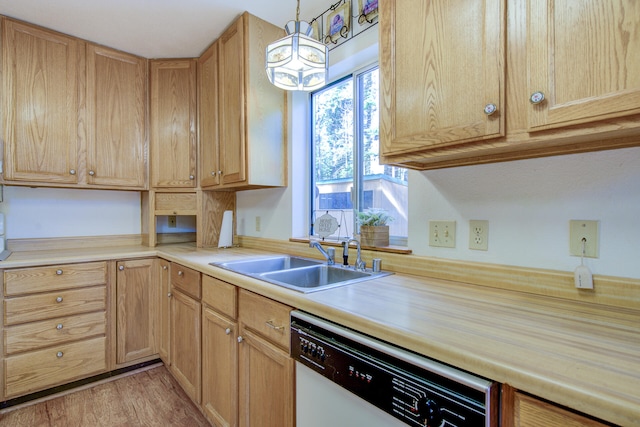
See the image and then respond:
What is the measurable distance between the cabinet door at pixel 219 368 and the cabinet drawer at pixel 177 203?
1.14 metres

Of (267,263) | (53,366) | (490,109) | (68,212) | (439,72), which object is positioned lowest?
(53,366)

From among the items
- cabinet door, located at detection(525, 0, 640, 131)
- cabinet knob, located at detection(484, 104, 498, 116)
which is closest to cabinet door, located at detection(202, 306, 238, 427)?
cabinet knob, located at detection(484, 104, 498, 116)

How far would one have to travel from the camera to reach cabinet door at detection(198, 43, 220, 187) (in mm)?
2277

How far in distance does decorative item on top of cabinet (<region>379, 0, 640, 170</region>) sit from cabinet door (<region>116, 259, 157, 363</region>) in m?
1.96

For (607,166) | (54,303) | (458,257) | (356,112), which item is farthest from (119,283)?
(607,166)

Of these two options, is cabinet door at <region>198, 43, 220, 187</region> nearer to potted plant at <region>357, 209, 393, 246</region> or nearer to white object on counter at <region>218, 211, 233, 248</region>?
white object on counter at <region>218, 211, 233, 248</region>

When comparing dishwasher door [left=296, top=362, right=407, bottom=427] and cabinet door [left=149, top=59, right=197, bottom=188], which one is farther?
cabinet door [left=149, top=59, right=197, bottom=188]

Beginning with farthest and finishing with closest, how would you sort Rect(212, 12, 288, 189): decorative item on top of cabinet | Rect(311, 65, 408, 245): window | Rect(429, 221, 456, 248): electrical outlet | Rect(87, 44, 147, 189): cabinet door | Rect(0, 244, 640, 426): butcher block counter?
Rect(87, 44, 147, 189): cabinet door < Rect(212, 12, 288, 189): decorative item on top of cabinet < Rect(311, 65, 408, 245): window < Rect(429, 221, 456, 248): electrical outlet < Rect(0, 244, 640, 426): butcher block counter

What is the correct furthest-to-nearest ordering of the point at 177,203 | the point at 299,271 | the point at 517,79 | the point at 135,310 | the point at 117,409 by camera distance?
1. the point at 177,203
2. the point at 135,310
3. the point at 117,409
4. the point at 299,271
5. the point at 517,79

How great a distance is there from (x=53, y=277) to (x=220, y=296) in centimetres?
125

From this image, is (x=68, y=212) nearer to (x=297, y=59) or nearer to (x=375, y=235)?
(x=297, y=59)

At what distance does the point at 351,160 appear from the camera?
1921mm

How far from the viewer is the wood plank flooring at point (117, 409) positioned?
1.74 meters

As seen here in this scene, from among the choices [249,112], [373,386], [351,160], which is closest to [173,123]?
[249,112]
